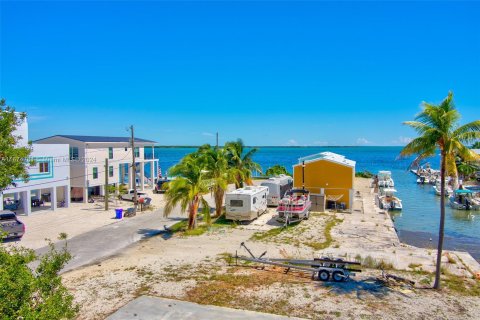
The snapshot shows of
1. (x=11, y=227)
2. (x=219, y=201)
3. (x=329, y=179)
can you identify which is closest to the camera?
(x=11, y=227)

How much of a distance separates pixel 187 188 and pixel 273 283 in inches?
389

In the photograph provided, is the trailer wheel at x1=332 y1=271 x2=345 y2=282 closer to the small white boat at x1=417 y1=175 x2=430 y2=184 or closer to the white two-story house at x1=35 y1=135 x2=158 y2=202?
the white two-story house at x1=35 y1=135 x2=158 y2=202

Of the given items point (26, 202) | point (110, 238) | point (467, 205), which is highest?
point (26, 202)

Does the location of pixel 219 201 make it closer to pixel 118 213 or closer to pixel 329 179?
pixel 118 213

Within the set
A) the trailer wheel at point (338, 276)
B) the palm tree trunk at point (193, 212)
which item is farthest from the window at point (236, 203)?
the trailer wheel at point (338, 276)

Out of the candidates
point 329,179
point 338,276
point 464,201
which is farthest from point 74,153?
point 464,201

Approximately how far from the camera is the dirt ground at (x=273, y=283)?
11336 mm

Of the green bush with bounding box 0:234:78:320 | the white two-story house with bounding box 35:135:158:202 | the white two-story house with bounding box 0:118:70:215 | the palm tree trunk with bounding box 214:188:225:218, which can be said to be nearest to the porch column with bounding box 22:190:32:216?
the white two-story house with bounding box 0:118:70:215

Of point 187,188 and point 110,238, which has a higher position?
point 187,188

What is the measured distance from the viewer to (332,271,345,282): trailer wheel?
1362 cm

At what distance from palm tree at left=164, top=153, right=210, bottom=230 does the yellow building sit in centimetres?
1122

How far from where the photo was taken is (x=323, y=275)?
541 inches

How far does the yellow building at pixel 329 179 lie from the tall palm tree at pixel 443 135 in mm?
17130

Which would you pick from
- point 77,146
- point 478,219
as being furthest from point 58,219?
point 478,219
